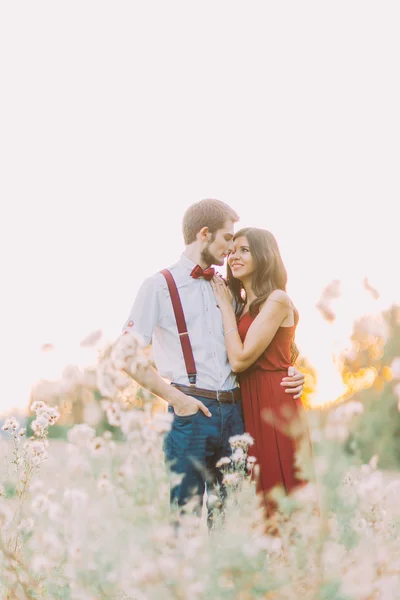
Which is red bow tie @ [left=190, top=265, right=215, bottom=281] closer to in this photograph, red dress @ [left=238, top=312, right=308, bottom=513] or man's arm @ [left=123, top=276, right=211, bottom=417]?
man's arm @ [left=123, top=276, right=211, bottom=417]

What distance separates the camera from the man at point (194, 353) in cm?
379

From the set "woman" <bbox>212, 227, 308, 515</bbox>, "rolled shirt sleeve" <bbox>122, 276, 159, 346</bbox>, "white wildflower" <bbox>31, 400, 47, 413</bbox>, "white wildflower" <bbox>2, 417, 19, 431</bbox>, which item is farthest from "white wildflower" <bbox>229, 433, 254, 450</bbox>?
"white wildflower" <bbox>2, 417, 19, 431</bbox>

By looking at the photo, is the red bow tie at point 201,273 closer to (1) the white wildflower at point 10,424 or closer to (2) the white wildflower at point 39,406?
(2) the white wildflower at point 39,406

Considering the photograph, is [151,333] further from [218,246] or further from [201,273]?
[218,246]

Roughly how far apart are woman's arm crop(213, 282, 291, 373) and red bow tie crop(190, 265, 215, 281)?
87 millimetres

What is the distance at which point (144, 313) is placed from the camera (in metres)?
3.86

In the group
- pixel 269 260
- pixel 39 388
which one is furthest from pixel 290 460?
pixel 39 388

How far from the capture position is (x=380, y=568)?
7.77ft

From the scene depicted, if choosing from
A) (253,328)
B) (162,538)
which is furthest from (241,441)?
(162,538)

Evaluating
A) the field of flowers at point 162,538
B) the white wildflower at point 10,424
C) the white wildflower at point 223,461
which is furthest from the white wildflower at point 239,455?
the white wildflower at point 10,424

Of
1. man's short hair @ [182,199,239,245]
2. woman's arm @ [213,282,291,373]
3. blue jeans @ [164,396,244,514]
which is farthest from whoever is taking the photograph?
man's short hair @ [182,199,239,245]

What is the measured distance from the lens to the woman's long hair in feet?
14.1

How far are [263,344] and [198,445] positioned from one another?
697mm

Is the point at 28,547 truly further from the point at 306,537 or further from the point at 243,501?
the point at 306,537
